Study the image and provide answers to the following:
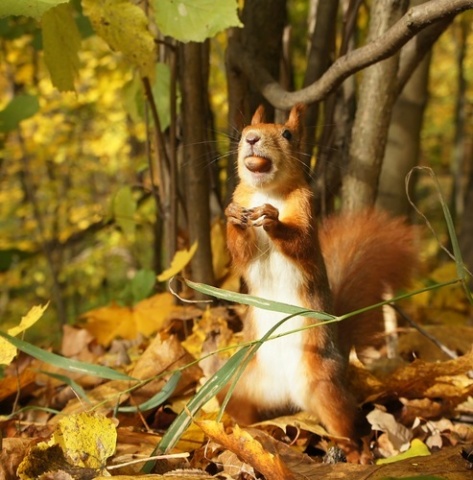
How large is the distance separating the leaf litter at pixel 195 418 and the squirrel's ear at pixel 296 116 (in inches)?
22.4

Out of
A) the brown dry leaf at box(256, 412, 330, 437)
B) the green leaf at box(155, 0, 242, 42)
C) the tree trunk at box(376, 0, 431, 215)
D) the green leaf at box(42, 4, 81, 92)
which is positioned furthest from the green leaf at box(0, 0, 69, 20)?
the tree trunk at box(376, 0, 431, 215)

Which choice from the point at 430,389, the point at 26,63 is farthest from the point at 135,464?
the point at 26,63

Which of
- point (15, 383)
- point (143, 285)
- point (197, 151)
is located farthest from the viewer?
point (143, 285)

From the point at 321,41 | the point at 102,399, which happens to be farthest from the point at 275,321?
the point at 321,41

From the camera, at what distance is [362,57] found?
1254mm

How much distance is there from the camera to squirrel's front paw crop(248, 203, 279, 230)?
1.26 meters

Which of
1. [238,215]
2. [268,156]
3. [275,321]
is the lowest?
[275,321]

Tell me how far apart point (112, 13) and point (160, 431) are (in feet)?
2.91

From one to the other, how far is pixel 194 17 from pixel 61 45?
29 centimetres

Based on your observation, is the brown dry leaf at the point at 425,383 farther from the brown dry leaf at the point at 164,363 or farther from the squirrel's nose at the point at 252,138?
the squirrel's nose at the point at 252,138

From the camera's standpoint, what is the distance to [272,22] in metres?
1.97

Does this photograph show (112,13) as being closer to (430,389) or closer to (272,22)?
(272,22)

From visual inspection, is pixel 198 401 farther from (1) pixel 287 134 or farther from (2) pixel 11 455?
(1) pixel 287 134

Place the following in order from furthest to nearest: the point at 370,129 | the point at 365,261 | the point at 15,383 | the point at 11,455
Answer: the point at 370,129 < the point at 365,261 < the point at 15,383 < the point at 11,455
